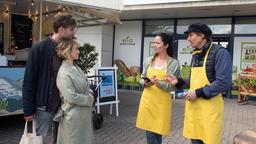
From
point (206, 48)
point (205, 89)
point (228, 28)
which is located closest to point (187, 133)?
point (205, 89)

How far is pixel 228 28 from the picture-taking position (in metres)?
14.2

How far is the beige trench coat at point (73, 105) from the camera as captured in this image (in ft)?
11.7

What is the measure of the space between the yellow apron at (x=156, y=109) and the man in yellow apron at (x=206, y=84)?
0.65m

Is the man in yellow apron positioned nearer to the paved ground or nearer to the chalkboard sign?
the paved ground

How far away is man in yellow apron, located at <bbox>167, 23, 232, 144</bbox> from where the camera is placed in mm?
3621

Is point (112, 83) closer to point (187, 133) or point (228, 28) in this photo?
point (187, 133)

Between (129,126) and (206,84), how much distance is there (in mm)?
4533

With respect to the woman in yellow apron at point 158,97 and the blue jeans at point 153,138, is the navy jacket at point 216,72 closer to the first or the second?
the woman in yellow apron at point 158,97

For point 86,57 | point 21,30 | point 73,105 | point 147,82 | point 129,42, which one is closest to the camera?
point 73,105

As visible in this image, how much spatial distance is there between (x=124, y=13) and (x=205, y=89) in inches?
457

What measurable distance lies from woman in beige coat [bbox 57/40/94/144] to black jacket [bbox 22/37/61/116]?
8cm

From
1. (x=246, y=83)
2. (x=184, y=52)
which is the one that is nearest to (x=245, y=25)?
(x=246, y=83)

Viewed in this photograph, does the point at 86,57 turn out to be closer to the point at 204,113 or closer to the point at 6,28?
the point at 6,28

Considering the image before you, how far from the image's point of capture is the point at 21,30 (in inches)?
528
